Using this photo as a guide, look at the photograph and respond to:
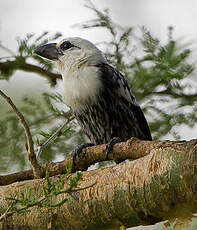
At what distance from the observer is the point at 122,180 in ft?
7.06

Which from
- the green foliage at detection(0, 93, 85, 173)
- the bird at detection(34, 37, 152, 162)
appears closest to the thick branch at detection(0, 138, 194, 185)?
the green foliage at detection(0, 93, 85, 173)

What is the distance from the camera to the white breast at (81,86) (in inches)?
150

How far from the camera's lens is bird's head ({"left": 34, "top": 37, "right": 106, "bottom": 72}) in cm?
403

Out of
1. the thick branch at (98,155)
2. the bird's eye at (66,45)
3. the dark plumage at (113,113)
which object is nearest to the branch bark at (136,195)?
the thick branch at (98,155)

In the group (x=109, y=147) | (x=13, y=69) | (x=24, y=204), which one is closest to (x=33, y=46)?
(x=13, y=69)

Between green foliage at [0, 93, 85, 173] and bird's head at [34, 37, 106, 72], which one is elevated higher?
bird's head at [34, 37, 106, 72]

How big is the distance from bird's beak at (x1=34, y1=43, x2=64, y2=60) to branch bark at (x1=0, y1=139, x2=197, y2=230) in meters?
1.79

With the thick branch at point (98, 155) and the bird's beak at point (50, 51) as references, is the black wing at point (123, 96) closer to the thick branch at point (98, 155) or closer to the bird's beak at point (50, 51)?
the bird's beak at point (50, 51)

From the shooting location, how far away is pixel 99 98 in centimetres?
383

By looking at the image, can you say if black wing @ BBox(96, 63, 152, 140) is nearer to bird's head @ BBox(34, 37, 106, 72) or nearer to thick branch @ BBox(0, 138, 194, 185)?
bird's head @ BBox(34, 37, 106, 72)

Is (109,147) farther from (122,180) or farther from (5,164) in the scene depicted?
(5,164)

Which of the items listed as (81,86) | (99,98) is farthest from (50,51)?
(99,98)

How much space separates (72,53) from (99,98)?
60 cm

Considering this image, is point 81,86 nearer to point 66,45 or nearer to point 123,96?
point 123,96
